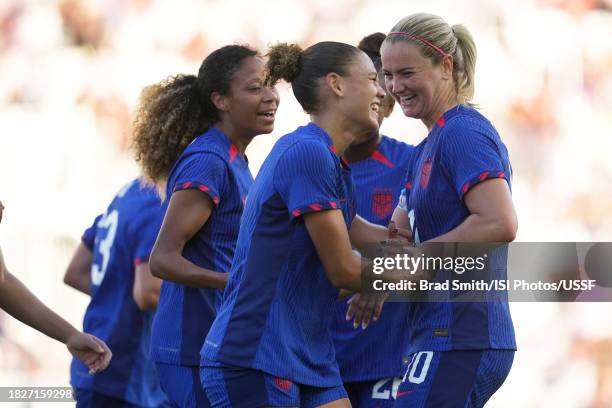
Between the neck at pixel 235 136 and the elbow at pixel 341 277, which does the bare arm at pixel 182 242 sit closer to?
the neck at pixel 235 136

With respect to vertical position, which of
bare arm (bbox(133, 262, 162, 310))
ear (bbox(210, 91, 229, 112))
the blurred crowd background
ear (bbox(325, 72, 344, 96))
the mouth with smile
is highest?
the blurred crowd background

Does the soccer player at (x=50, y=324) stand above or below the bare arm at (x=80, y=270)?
below

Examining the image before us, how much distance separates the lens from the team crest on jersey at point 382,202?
473cm

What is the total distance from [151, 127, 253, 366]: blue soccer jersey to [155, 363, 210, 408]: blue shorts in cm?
3

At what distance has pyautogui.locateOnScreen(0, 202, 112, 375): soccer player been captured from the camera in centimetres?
419

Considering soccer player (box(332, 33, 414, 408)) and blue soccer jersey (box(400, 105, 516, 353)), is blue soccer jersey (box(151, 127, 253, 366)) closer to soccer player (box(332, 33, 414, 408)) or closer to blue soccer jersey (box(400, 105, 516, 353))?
soccer player (box(332, 33, 414, 408))

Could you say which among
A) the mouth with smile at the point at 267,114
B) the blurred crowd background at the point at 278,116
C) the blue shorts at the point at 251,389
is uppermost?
the blurred crowd background at the point at 278,116

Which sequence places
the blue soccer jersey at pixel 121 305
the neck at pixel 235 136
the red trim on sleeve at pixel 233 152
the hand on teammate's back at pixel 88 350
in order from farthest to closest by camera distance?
the blue soccer jersey at pixel 121 305
the neck at pixel 235 136
the red trim on sleeve at pixel 233 152
the hand on teammate's back at pixel 88 350

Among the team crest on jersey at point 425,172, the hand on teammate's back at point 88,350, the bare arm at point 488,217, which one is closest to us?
the bare arm at point 488,217

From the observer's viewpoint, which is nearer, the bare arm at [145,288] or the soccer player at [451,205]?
the soccer player at [451,205]

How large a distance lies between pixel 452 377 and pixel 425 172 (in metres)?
0.63

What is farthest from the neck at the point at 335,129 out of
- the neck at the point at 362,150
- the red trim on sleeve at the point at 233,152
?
the neck at the point at 362,150

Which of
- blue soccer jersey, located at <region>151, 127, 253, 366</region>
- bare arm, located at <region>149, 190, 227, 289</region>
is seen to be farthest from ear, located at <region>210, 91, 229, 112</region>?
bare arm, located at <region>149, 190, 227, 289</region>

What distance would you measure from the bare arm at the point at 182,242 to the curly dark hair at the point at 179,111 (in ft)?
1.81
